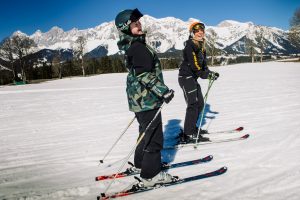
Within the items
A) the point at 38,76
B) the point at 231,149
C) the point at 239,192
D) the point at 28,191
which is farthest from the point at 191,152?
the point at 38,76

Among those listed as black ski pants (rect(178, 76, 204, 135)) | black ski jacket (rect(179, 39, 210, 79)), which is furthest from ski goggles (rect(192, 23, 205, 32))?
black ski pants (rect(178, 76, 204, 135))

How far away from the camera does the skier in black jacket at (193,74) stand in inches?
247

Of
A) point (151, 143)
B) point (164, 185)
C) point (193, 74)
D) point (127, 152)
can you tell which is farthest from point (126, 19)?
point (127, 152)

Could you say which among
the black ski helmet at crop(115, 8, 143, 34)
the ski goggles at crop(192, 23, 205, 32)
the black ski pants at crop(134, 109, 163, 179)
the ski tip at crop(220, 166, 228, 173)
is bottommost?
the ski tip at crop(220, 166, 228, 173)

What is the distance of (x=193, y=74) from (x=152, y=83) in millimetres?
2772

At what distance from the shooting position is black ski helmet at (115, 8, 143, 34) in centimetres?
391

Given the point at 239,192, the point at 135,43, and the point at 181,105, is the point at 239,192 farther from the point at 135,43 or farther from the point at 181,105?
the point at 181,105

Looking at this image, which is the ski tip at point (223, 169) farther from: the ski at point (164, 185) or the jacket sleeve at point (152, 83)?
the jacket sleeve at point (152, 83)

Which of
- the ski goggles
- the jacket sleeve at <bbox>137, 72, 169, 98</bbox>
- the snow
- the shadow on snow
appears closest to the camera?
the jacket sleeve at <bbox>137, 72, 169, 98</bbox>

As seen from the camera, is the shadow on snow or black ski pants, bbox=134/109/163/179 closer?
black ski pants, bbox=134/109/163/179

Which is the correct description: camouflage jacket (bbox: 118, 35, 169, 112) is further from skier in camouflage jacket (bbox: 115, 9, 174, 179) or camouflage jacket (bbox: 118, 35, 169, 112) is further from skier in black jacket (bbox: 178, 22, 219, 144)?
skier in black jacket (bbox: 178, 22, 219, 144)

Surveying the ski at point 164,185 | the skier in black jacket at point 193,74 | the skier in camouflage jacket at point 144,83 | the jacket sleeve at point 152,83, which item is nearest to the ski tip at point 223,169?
the ski at point 164,185

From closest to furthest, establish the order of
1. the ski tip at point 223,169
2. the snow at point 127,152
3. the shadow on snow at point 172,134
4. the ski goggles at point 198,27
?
1. the snow at point 127,152
2. the ski tip at point 223,169
3. the shadow on snow at point 172,134
4. the ski goggles at point 198,27

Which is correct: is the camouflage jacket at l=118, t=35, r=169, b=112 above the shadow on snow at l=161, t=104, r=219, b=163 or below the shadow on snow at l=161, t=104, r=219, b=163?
above
